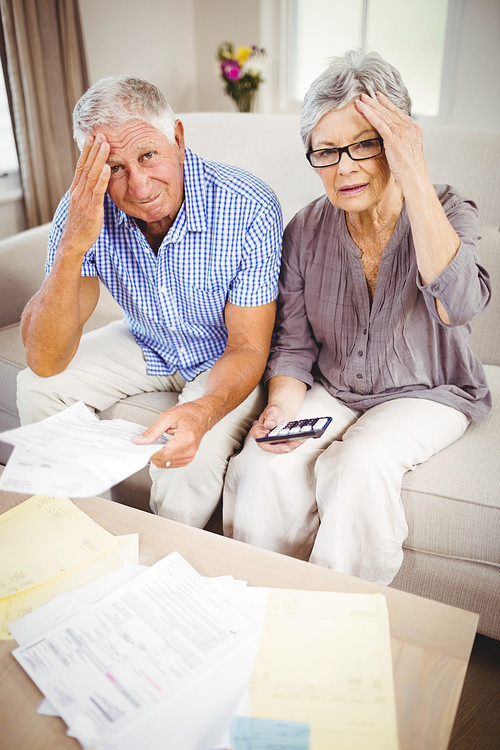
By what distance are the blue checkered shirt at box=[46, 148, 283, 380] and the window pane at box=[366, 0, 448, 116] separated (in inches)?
94.6

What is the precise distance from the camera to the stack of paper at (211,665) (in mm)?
689

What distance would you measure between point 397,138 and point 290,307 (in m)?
0.48

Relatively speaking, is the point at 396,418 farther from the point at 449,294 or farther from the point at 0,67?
the point at 0,67

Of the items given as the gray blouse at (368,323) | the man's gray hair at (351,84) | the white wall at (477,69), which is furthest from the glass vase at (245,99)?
the man's gray hair at (351,84)

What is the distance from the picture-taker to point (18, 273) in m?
1.98

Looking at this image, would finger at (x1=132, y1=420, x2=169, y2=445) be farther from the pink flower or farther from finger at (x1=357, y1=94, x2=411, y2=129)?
the pink flower

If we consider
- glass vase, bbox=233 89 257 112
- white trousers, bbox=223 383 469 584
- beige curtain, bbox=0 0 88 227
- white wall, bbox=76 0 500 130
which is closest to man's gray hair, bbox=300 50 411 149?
white trousers, bbox=223 383 469 584

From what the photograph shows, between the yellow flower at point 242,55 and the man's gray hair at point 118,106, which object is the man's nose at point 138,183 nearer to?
the man's gray hair at point 118,106

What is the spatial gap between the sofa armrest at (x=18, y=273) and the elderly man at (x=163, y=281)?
1.53ft

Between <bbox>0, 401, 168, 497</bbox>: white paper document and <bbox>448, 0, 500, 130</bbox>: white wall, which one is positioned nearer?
<bbox>0, 401, 168, 497</bbox>: white paper document

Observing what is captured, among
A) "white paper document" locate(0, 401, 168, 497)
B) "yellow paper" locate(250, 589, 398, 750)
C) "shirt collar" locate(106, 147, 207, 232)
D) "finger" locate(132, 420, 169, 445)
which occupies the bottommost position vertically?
"yellow paper" locate(250, 589, 398, 750)

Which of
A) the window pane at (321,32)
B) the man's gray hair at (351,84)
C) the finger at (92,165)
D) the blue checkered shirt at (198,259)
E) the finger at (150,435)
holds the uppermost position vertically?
the window pane at (321,32)

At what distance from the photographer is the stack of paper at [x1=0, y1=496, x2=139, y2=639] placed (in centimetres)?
90

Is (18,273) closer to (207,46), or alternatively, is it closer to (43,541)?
(43,541)
